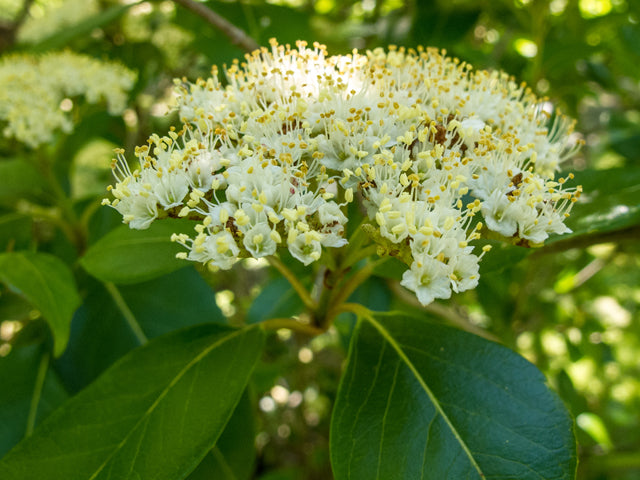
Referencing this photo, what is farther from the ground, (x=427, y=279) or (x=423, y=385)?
(x=427, y=279)

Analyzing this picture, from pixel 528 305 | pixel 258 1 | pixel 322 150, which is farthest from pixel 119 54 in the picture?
pixel 528 305

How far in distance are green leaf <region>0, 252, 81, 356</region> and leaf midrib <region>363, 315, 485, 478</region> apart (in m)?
0.61

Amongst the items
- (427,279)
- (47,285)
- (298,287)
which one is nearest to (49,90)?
(47,285)

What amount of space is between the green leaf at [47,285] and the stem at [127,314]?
0.17m

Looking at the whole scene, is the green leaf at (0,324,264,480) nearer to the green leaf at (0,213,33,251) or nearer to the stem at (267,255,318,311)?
the stem at (267,255,318,311)

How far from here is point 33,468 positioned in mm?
920

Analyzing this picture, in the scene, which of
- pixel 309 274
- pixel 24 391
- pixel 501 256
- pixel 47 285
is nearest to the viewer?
pixel 501 256

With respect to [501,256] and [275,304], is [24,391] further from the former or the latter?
[501,256]

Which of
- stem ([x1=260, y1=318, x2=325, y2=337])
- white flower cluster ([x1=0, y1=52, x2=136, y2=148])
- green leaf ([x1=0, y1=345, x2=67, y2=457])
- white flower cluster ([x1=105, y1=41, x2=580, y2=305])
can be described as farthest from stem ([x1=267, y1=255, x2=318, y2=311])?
white flower cluster ([x1=0, y1=52, x2=136, y2=148])

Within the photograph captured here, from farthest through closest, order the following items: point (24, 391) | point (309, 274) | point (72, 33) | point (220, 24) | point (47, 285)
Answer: point (309, 274), point (72, 33), point (220, 24), point (24, 391), point (47, 285)

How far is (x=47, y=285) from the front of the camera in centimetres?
113

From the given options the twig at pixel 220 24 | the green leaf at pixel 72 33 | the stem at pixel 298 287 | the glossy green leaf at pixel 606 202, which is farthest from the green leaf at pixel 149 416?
the green leaf at pixel 72 33

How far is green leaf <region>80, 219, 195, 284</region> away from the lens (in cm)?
106

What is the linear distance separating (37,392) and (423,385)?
0.92 meters
